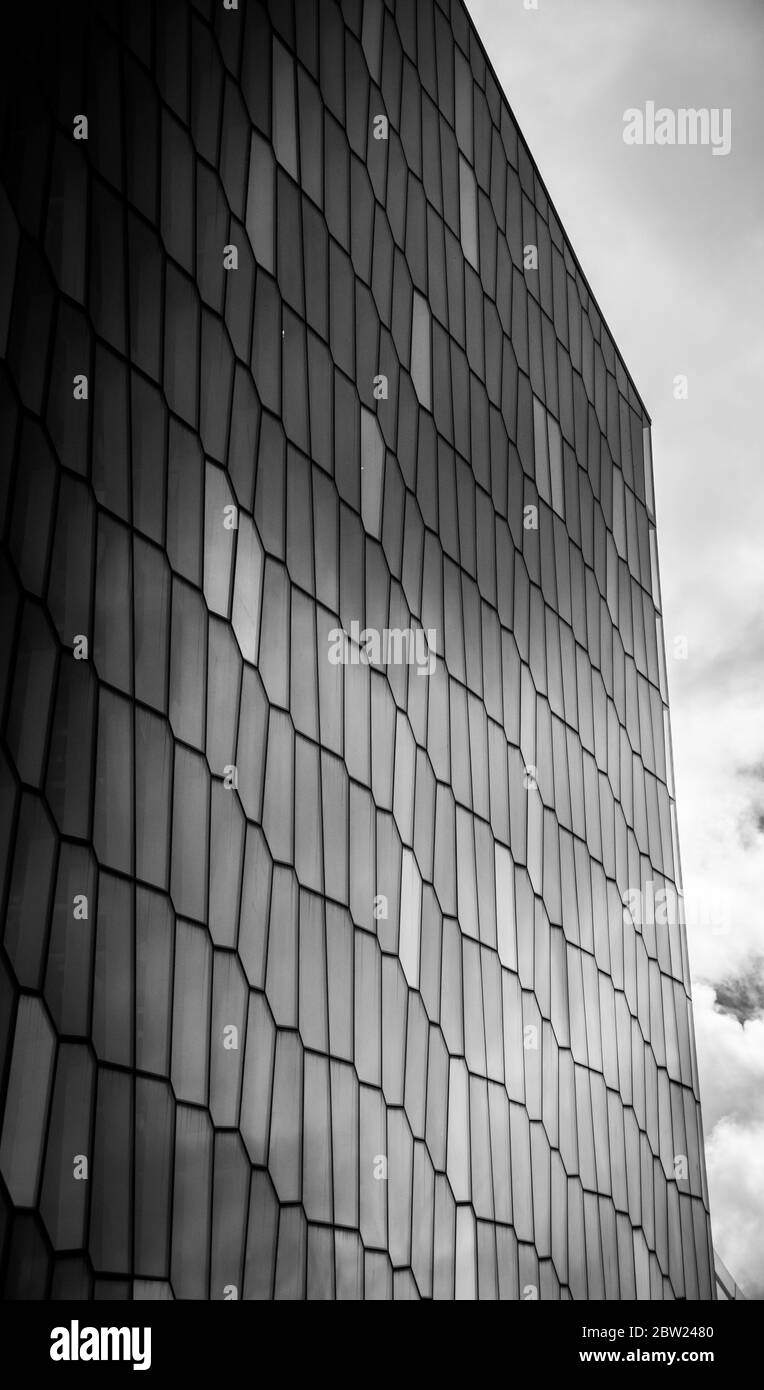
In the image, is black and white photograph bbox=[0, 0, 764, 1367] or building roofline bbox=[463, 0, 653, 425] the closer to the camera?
black and white photograph bbox=[0, 0, 764, 1367]

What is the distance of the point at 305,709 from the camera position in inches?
874

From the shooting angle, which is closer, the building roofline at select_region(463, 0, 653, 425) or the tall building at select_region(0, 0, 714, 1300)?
the tall building at select_region(0, 0, 714, 1300)

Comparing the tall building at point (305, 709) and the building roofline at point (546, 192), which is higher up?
the building roofline at point (546, 192)

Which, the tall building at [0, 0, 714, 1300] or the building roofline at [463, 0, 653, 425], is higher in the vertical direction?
the building roofline at [463, 0, 653, 425]

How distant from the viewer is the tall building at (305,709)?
50.7ft

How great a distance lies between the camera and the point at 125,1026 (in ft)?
51.0

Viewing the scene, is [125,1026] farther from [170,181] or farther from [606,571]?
[606,571]

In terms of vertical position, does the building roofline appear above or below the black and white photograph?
above

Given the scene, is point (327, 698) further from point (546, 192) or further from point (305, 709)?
point (546, 192)

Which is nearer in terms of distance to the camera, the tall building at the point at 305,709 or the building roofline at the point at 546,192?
the tall building at the point at 305,709

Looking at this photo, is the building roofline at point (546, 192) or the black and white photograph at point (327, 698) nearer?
the black and white photograph at point (327, 698)

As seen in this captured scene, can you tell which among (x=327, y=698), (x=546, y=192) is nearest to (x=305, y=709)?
(x=327, y=698)

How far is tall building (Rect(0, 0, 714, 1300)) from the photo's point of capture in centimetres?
1546
